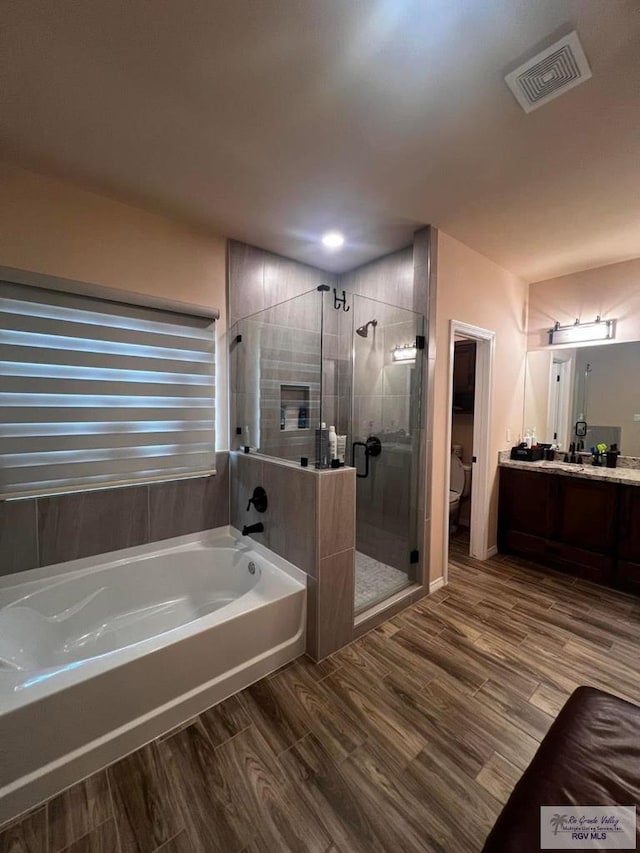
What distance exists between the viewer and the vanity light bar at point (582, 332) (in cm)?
309

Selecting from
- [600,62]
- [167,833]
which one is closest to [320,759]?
[167,833]

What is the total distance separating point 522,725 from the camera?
63.4 inches

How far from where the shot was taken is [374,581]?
2.68 meters

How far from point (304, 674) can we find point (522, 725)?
42.2 inches

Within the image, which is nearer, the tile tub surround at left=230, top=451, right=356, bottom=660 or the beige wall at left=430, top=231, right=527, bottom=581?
the tile tub surround at left=230, top=451, right=356, bottom=660

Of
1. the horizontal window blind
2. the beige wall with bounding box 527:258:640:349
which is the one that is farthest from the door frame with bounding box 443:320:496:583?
the horizontal window blind

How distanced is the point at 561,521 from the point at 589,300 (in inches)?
81.0

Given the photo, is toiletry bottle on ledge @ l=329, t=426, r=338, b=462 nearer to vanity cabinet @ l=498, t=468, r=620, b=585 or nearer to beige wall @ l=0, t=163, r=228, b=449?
beige wall @ l=0, t=163, r=228, b=449

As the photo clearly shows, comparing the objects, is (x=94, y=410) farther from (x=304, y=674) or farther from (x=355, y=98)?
(x=355, y=98)

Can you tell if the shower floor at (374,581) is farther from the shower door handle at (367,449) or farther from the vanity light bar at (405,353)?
the vanity light bar at (405,353)

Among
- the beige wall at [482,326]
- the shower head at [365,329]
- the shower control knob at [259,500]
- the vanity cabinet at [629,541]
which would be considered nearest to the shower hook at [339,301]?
the shower head at [365,329]

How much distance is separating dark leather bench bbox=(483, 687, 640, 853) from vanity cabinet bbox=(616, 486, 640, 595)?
83.4 inches

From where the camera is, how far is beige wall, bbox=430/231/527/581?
265cm

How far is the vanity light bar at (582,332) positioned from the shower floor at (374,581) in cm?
272
